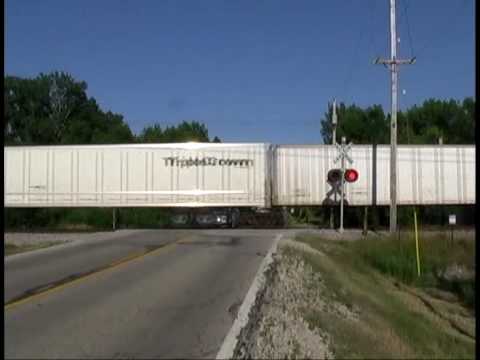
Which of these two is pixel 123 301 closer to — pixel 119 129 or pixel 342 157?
pixel 342 157

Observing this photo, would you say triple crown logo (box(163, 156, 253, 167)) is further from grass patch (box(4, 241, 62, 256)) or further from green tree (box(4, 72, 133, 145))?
green tree (box(4, 72, 133, 145))

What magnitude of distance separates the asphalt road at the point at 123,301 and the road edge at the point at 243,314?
0.15 meters

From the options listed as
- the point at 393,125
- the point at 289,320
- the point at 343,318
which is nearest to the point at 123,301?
the point at 289,320

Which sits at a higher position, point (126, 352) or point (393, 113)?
point (393, 113)

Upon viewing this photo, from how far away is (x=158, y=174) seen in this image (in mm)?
38312

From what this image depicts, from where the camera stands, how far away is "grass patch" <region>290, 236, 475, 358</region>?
35.0 feet

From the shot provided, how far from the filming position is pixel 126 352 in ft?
28.4

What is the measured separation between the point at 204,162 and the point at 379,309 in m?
23.5

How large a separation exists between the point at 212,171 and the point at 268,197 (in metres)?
3.18

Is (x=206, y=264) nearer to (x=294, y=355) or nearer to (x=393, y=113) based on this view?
(x=294, y=355)

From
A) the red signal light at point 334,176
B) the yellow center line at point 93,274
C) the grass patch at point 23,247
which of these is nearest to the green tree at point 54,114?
the red signal light at point 334,176

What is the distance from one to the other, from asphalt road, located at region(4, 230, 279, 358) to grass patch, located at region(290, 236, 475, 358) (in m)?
1.72

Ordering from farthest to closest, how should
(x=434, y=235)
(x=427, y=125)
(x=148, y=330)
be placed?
(x=427, y=125)
(x=434, y=235)
(x=148, y=330)

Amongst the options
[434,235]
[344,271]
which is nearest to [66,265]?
[344,271]
